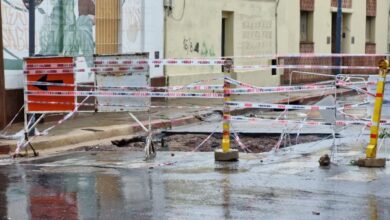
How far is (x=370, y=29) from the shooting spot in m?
38.4

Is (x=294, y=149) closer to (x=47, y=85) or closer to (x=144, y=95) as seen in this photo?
(x=144, y=95)

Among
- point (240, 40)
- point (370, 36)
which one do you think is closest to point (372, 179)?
point (240, 40)

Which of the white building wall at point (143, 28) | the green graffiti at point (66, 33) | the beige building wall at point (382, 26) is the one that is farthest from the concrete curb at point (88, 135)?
the beige building wall at point (382, 26)

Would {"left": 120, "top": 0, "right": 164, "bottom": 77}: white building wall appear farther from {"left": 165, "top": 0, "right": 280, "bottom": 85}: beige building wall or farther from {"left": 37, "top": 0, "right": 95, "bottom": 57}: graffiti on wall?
{"left": 37, "top": 0, "right": 95, "bottom": 57}: graffiti on wall

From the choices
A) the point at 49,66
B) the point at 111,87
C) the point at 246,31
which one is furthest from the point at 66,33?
the point at 246,31

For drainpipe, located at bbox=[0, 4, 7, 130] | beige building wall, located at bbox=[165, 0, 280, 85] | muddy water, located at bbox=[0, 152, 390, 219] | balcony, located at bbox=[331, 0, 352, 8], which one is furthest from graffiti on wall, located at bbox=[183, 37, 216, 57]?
muddy water, located at bbox=[0, 152, 390, 219]

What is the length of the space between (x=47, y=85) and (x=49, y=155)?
1193 mm

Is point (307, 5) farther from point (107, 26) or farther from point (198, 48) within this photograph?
point (107, 26)

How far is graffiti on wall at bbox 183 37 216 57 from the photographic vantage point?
23.3 metres

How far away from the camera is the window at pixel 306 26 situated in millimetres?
31891

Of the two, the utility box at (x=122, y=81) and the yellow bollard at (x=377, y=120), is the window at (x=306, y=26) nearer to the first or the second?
the utility box at (x=122, y=81)

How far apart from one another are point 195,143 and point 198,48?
10355 millimetres

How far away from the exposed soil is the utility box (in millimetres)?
1151

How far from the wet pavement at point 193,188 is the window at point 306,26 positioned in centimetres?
2077
